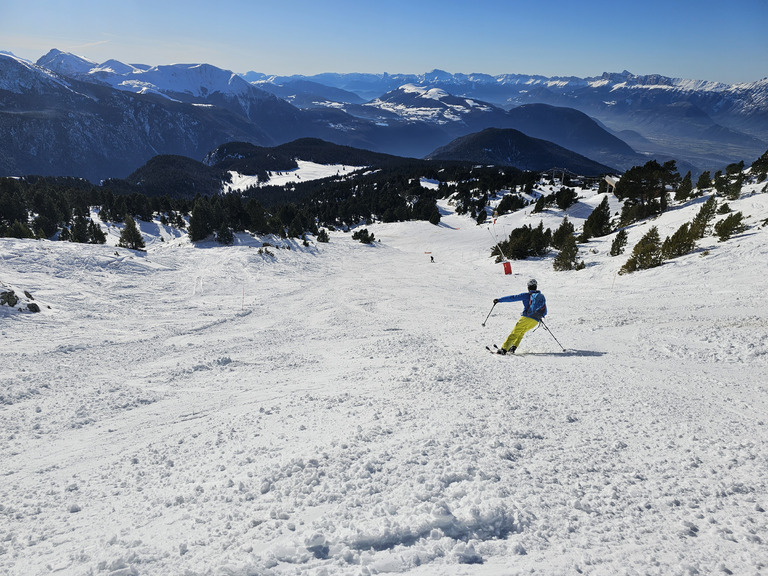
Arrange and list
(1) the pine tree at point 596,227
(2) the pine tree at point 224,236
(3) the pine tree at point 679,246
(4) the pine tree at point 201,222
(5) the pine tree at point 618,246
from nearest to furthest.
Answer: (3) the pine tree at point 679,246, (5) the pine tree at point 618,246, (1) the pine tree at point 596,227, (4) the pine tree at point 201,222, (2) the pine tree at point 224,236

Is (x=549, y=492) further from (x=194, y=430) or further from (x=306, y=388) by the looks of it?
(x=194, y=430)

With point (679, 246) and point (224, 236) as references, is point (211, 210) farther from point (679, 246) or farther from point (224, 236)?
point (679, 246)

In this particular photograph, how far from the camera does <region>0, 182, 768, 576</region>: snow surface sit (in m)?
3.61

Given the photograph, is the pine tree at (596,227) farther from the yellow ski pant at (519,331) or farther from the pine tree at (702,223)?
the yellow ski pant at (519,331)

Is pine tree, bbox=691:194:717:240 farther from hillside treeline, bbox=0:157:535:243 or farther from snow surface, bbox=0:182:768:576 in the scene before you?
hillside treeline, bbox=0:157:535:243

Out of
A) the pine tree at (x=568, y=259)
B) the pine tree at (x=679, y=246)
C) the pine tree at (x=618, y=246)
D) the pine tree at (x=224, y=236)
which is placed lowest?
the pine tree at (x=224, y=236)

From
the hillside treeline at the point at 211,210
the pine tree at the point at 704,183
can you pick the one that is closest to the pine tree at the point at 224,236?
the hillside treeline at the point at 211,210

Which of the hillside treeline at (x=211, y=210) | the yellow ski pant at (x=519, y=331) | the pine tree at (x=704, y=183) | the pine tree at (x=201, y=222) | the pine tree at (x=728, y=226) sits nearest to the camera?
the yellow ski pant at (x=519, y=331)

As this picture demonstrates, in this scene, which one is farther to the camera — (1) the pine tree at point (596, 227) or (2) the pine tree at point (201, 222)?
(2) the pine tree at point (201, 222)

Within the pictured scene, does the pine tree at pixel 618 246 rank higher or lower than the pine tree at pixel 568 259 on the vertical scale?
higher

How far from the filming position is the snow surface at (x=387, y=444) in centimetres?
361

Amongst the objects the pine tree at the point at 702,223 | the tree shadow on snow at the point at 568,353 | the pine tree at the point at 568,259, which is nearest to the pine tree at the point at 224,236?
the pine tree at the point at 568,259

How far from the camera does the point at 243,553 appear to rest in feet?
11.6

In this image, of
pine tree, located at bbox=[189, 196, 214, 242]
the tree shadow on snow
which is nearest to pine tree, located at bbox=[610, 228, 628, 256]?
the tree shadow on snow
